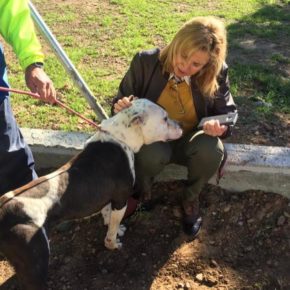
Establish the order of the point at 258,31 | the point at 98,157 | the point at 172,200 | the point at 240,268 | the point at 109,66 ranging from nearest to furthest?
the point at 98,157, the point at 240,268, the point at 172,200, the point at 109,66, the point at 258,31

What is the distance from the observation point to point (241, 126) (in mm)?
4617

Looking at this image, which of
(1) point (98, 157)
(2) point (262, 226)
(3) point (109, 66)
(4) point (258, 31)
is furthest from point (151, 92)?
(4) point (258, 31)

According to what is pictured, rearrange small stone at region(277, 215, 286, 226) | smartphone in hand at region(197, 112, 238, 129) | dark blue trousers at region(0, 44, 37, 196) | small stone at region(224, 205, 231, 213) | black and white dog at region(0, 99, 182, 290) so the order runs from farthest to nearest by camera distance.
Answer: small stone at region(224, 205, 231, 213), small stone at region(277, 215, 286, 226), smartphone in hand at region(197, 112, 238, 129), dark blue trousers at region(0, 44, 37, 196), black and white dog at region(0, 99, 182, 290)

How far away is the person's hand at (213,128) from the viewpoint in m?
3.40

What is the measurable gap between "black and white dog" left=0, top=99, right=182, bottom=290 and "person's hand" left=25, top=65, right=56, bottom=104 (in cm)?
48

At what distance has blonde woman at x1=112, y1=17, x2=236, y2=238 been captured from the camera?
133 inches

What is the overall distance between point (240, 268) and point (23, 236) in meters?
1.57

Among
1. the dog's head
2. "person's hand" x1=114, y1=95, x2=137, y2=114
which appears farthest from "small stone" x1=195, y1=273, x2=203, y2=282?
"person's hand" x1=114, y1=95, x2=137, y2=114

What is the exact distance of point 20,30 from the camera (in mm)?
3051

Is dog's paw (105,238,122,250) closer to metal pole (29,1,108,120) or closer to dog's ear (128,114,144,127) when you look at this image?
dog's ear (128,114,144,127)

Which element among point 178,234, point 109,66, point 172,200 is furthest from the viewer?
point 109,66

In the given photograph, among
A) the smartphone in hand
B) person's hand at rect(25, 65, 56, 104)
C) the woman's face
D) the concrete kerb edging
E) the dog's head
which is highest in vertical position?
person's hand at rect(25, 65, 56, 104)

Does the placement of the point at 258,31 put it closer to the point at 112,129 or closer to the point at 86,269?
the point at 112,129

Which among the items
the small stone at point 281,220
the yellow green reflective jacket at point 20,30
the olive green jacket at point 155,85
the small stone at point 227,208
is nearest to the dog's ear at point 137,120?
the olive green jacket at point 155,85
